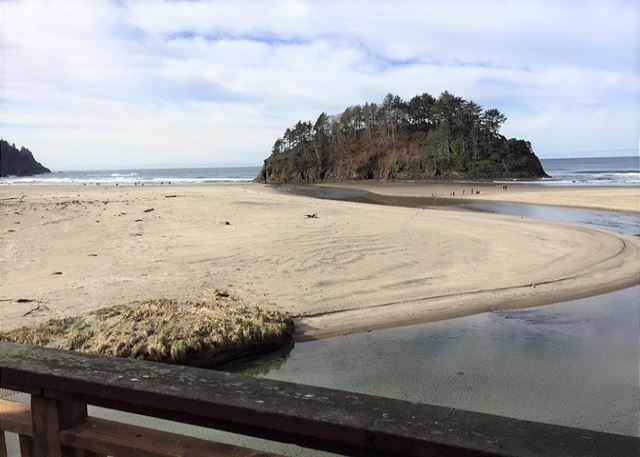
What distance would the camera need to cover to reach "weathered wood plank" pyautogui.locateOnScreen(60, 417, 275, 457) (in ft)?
5.21

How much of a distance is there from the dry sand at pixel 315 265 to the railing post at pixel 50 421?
6.18 metres

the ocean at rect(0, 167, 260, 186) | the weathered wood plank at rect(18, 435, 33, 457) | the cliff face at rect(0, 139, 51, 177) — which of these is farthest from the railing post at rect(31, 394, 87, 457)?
the cliff face at rect(0, 139, 51, 177)

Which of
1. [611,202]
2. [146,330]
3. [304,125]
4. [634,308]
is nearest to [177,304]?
[146,330]

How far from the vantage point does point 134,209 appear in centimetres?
2244

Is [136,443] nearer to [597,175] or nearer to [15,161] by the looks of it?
[597,175]

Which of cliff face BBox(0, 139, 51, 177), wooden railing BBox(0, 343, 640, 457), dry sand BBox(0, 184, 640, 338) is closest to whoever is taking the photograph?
wooden railing BBox(0, 343, 640, 457)

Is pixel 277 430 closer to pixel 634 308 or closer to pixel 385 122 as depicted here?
pixel 634 308

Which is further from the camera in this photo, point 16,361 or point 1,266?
point 1,266

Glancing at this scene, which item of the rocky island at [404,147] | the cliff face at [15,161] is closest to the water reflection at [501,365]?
the rocky island at [404,147]

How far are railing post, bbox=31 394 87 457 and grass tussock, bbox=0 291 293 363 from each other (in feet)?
15.0

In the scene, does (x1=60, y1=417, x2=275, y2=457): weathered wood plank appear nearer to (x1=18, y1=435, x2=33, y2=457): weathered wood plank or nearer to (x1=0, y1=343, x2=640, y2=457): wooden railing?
(x1=0, y1=343, x2=640, y2=457): wooden railing

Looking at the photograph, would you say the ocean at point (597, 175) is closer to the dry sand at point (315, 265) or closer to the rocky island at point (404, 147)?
the rocky island at point (404, 147)

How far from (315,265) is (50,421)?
9.69m

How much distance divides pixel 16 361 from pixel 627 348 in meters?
8.04
